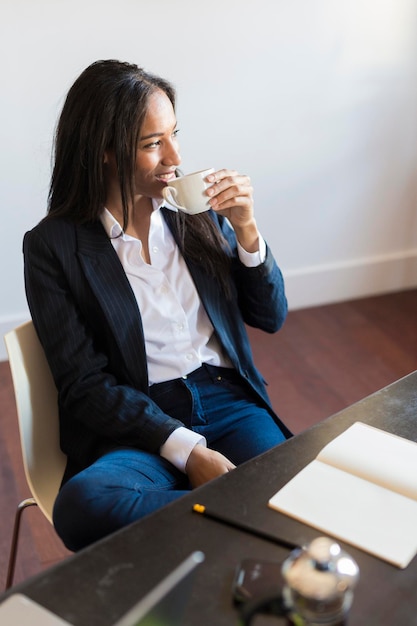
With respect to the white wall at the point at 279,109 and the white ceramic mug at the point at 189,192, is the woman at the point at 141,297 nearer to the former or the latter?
the white ceramic mug at the point at 189,192

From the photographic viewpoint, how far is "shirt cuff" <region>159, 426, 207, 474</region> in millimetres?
1385

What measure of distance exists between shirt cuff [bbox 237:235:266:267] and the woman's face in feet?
0.68

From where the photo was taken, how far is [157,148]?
4.93 ft

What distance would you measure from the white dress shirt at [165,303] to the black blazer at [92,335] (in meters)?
0.03

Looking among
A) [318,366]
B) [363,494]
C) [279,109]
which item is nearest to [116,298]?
[363,494]

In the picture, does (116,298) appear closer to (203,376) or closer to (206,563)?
(203,376)

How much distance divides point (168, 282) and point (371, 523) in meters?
0.74

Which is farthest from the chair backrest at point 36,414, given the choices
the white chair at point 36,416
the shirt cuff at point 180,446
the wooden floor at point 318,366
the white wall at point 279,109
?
the white wall at point 279,109

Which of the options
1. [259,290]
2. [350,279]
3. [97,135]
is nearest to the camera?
[97,135]

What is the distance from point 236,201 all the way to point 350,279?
1.84 meters

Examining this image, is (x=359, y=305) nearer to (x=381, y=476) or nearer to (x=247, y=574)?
(x=381, y=476)

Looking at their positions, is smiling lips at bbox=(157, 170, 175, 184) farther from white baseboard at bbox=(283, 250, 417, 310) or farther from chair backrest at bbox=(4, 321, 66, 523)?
white baseboard at bbox=(283, 250, 417, 310)

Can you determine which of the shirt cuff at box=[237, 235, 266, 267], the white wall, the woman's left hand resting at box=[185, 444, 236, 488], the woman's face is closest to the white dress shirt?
the shirt cuff at box=[237, 235, 266, 267]

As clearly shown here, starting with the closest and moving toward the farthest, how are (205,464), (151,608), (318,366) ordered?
(151,608) → (205,464) → (318,366)
